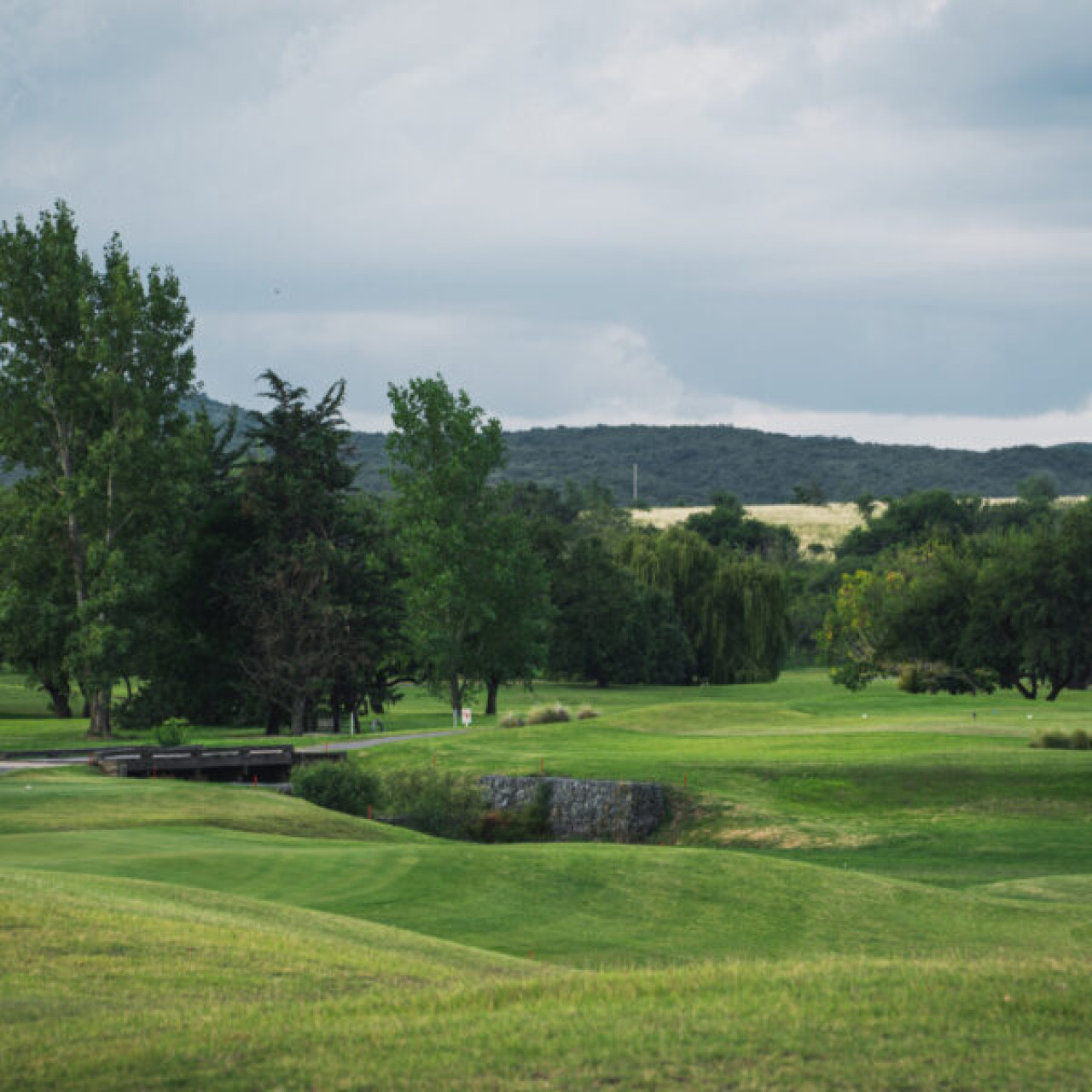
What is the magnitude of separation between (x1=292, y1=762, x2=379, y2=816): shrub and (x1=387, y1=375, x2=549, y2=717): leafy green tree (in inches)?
962

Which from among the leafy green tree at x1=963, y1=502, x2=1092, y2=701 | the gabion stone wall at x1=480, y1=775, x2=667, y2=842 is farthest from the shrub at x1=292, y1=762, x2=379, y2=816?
the leafy green tree at x1=963, y1=502, x2=1092, y2=701

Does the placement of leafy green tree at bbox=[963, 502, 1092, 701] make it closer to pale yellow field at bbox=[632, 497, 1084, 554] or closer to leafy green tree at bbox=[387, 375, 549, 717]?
leafy green tree at bbox=[387, 375, 549, 717]

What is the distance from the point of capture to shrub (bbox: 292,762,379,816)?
35.2 m

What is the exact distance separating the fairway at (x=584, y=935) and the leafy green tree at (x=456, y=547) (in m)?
19.0

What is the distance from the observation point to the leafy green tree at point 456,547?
6112cm

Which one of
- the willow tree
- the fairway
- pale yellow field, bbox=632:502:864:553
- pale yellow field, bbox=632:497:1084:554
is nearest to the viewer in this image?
the fairway

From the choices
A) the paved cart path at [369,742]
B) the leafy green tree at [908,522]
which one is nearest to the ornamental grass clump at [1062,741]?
the paved cart path at [369,742]

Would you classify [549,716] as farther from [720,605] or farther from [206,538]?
[720,605]

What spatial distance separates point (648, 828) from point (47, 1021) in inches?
1069

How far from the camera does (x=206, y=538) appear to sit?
199 ft

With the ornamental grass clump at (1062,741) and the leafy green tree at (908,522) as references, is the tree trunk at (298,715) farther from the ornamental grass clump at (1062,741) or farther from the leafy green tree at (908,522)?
the leafy green tree at (908,522)

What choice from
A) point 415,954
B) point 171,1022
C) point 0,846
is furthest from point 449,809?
point 171,1022

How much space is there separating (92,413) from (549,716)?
21788 mm

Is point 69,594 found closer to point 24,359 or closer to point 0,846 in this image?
point 24,359
